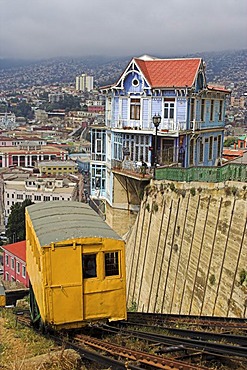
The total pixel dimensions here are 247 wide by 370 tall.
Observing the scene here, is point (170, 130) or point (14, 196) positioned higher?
point (170, 130)

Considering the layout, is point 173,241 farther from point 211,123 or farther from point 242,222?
point 211,123

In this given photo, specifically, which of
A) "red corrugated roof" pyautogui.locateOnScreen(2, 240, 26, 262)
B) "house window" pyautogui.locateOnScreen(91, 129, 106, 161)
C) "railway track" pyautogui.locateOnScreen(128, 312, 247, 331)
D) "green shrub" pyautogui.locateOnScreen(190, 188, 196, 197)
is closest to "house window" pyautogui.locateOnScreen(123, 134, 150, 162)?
"house window" pyautogui.locateOnScreen(91, 129, 106, 161)

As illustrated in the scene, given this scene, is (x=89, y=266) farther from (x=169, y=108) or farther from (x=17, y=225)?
(x=17, y=225)

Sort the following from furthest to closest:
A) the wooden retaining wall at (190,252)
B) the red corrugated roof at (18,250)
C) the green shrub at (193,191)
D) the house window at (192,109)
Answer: the red corrugated roof at (18,250), the house window at (192,109), the green shrub at (193,191), the wooden retaining wall at (190,252)

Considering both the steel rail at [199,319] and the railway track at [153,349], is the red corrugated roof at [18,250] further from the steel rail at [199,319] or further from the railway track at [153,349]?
the railway track at [153,349]

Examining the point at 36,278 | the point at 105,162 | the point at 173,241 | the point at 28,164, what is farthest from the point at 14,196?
the point at 36,278

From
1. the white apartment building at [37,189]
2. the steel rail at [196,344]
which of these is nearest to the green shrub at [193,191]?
the steel rail at [196,344]

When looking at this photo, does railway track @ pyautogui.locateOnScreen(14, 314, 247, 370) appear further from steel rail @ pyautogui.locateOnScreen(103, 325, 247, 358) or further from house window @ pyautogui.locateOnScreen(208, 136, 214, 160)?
→ house window @ pyautogui.locateOnScreen(208, 136, 214, 160)
